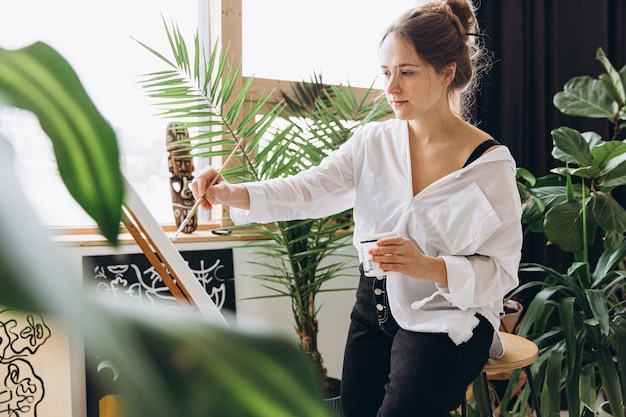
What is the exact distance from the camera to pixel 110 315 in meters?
0.09

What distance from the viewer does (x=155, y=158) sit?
8.96ft

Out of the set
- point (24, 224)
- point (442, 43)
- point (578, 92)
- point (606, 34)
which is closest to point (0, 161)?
point (24, 224)

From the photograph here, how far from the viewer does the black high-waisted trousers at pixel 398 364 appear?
157 centimetres

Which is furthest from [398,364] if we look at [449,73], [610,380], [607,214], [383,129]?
[607,214]

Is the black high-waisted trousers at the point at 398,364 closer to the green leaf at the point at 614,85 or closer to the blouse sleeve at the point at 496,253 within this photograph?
the blouse sleeve at the point at 496,253

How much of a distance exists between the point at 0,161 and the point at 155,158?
8.92ft

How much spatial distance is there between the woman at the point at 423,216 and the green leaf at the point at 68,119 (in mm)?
1331

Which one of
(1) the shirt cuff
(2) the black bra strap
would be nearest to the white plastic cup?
(1) the shirt cuff

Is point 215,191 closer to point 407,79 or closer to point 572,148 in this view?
point 407,79

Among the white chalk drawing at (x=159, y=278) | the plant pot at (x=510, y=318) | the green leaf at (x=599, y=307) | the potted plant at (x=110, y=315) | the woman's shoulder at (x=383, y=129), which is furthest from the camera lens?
the plant pot at (x=510, y=318)

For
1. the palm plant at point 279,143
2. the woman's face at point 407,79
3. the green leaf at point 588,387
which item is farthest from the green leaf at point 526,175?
the woman's face at point 407,79

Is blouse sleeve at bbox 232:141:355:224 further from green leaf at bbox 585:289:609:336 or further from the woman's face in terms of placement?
green leaf at bbox 585:289:609:336

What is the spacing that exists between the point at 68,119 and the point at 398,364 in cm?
156

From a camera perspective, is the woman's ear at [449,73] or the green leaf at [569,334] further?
the green leaf at [569,334]
